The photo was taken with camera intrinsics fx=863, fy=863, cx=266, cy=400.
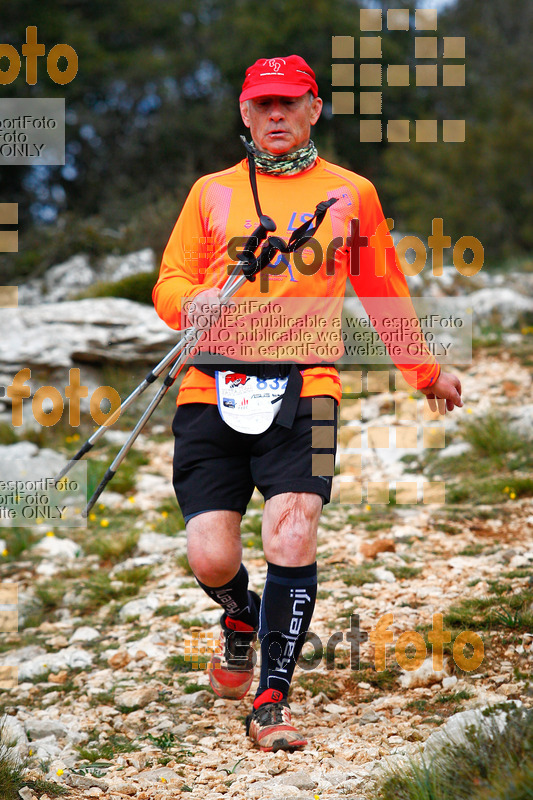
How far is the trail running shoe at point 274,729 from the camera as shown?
292 cm

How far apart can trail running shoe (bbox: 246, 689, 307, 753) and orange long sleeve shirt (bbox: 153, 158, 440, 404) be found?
110 centimetres

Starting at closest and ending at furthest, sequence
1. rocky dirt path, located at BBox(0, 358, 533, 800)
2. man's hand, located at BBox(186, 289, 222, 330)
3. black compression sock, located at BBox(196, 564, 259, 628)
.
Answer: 1. rocky dirt path, located at BBox(0, 358, 533, 800)
2. man's hand, located at BBox(186, 289, 222, 330)
3. black compression sock, located at BBox(196, 564, 259, 628)

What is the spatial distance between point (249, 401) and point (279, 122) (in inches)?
41.3

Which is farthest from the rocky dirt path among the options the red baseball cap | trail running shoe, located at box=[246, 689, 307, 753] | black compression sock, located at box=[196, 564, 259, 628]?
the red baseball cap

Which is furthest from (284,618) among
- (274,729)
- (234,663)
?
(234,663)

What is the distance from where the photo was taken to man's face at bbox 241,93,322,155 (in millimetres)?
3205

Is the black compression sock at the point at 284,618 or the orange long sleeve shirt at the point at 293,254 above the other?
the orange long sleeve shirt at the point at 293,254

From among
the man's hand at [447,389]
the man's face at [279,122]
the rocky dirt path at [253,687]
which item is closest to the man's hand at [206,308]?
the man's face at [279,122]

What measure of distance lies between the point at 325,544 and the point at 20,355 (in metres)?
4.20

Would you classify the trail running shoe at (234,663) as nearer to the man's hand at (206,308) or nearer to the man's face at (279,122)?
the man's hand at (206,308)

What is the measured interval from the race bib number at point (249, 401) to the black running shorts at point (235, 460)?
0.05m

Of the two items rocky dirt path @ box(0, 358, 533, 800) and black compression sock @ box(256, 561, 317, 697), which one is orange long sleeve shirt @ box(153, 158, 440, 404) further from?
rocky dirt path @ box(0, 358, 533, 800)

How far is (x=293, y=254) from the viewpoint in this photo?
3096mm

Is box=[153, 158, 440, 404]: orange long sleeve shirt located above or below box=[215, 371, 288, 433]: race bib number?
above
